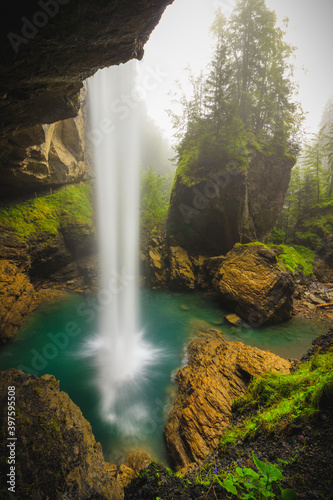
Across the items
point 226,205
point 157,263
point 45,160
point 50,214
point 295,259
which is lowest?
point 157,263

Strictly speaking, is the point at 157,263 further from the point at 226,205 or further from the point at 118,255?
the point at 226,205

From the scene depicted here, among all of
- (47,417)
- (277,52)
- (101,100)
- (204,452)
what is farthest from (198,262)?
(101,100)

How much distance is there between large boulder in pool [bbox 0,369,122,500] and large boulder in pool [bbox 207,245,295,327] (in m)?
7.08

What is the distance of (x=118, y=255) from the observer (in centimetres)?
1549

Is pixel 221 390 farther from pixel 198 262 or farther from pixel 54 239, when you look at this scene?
pixel 54 239

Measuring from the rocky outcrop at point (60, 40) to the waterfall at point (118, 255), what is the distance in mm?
7339

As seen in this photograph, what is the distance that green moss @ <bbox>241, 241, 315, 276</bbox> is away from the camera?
9.73 metres
